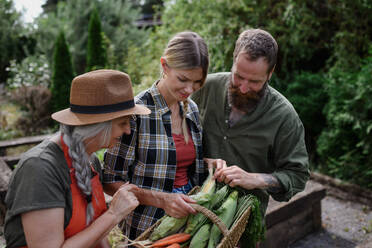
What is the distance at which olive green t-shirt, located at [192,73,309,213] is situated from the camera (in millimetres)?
2344

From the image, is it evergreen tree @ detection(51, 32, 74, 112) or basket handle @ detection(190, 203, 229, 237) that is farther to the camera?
evergreen tree @ detection(51, 32, 74, 112)

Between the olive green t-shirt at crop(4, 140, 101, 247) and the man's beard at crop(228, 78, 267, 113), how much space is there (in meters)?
1.34

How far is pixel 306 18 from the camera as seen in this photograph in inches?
260

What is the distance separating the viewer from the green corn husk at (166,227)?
203 centimetres

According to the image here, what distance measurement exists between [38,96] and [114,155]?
8177mm

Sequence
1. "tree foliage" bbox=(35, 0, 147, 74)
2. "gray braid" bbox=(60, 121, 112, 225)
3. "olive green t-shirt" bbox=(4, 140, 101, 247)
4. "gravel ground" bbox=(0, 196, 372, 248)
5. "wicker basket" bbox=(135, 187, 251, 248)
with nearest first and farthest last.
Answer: "olive green t-shirt" bbox=(4, 140, 101, 247) → "gray braid" bbox=(60, 121, 112, 225) → "wicker basket" bbox=(135, 187, 251, 248) → "gravel ground" bbox=(0, 196, 372, 248) → "tree foliage" bbox=(35, 0, 147, 74)

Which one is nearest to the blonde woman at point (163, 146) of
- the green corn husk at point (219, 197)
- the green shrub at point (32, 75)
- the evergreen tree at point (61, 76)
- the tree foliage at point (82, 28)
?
the green corn husk at point (219, 197)

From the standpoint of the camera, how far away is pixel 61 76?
378 inches

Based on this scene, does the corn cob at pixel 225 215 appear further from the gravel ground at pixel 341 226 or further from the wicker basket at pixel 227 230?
the gravel ground at pixel 341 226

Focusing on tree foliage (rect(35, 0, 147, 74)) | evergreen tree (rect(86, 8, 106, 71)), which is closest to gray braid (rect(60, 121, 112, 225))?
evergreen tree (rect(86, 8, 106, 71))

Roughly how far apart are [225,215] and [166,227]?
15.2 inches

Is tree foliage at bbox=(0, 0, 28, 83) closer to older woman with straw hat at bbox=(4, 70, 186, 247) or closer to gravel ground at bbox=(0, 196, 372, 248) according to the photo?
gravel ground at bbox=(0, 196, 372, 248)

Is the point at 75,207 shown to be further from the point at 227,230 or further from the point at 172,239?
the point at 227,230

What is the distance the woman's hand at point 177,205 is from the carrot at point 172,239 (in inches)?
4.8
